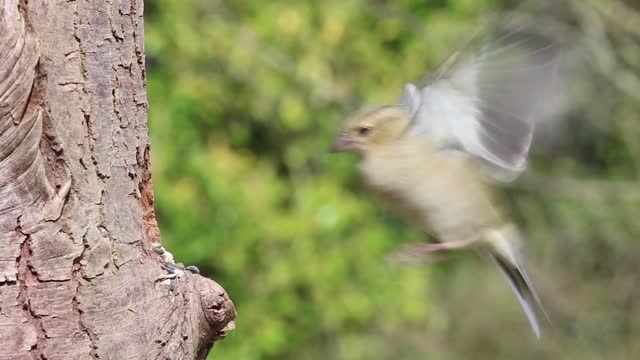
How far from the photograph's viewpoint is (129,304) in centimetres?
272

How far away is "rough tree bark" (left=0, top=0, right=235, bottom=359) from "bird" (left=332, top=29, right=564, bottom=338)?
1452 mm

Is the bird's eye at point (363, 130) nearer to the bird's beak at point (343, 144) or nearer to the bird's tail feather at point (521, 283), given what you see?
the bird's beak at point (343, 144)

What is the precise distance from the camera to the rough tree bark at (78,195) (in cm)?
255

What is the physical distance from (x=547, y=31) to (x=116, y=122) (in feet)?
6.14

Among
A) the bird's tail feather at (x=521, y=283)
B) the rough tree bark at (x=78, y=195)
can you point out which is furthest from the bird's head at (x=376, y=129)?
the rough tree bark at (x=78, y=195)

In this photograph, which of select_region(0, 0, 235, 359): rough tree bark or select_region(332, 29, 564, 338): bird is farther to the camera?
select_region(332, 29, 564, 338): bird

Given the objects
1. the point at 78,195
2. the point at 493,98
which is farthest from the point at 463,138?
the point at 78,195

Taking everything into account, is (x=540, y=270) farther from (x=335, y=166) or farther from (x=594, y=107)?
(x=335, y=166)

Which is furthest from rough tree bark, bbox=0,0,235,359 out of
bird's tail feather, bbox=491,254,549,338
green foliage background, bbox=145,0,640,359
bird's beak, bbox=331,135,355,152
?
Result: green foliage background, bbox=145,0,640,359

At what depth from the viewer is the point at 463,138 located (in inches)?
169

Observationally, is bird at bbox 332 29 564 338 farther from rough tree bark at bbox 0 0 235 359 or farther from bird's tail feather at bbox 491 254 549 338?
rough tree bark at bbox 0 0 235 359

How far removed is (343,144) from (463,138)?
0.42 meters

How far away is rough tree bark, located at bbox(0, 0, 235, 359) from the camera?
255 centimetres

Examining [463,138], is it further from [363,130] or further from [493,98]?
[363,130]
